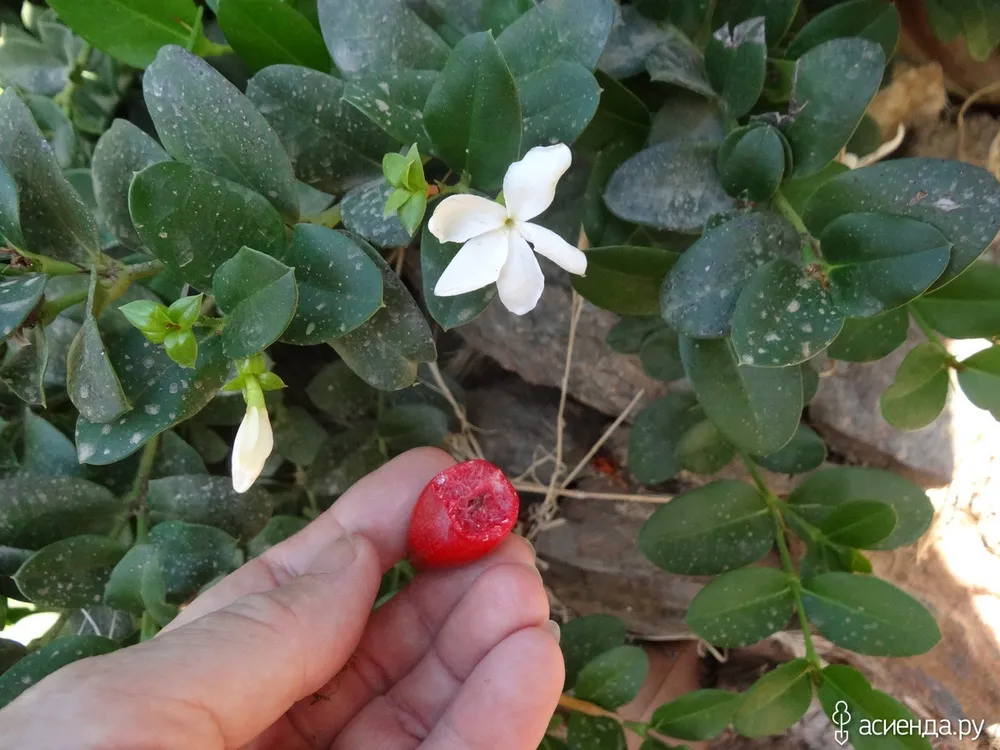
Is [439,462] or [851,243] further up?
[851,243]

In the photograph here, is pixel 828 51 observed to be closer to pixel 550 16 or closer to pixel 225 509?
pixel 550 16

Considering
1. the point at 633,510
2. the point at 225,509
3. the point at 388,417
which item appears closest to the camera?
the point at 225,509

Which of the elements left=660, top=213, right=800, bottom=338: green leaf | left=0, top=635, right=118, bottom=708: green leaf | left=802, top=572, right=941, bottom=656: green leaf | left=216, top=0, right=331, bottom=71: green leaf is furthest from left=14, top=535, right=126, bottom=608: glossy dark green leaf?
left=802, top=572, right=941, bottom=656: green leaf

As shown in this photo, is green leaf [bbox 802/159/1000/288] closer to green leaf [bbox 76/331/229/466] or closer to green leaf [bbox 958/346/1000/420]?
green leaf [bbox 958/346/1000/420]

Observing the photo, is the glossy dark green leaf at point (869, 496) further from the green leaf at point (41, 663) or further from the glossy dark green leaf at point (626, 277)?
the green leaf at point (41, 663)

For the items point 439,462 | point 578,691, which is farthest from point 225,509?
point 578,691

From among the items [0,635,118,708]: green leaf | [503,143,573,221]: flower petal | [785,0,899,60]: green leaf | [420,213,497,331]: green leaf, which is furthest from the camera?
[785,0,899,60]: green leaf
